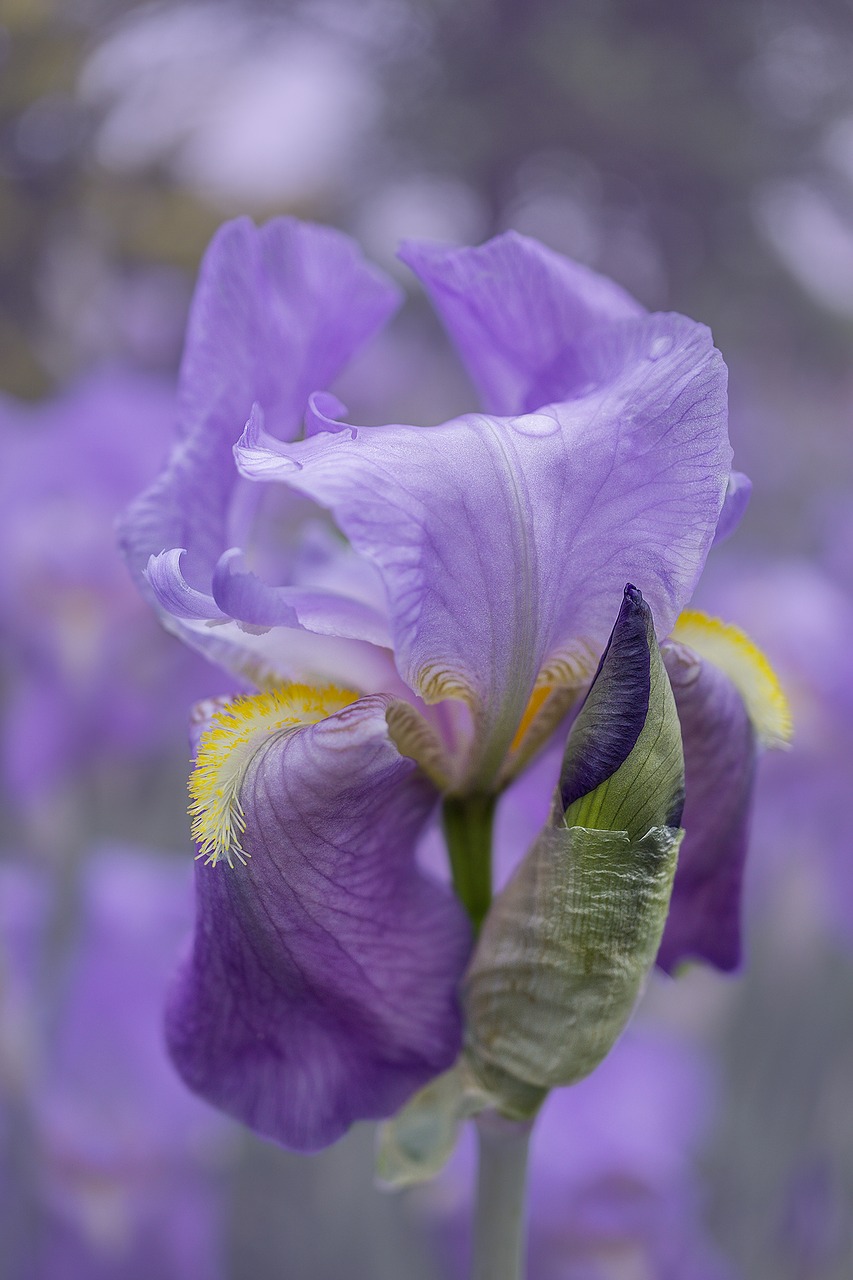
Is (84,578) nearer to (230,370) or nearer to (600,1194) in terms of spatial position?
(600,1194)

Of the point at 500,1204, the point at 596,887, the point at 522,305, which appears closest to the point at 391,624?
the point at 596,887

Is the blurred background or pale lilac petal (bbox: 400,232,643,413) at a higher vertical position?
pale lilac petal (bbox: 400,232,643,413)

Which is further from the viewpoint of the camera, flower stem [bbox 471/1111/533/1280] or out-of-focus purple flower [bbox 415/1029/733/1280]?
out-of-focus purple flower [bbox 415/1029/733/1280]

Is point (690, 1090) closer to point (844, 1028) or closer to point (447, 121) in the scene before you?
point (844, 1028)

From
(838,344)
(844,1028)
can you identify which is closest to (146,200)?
(844,1028)

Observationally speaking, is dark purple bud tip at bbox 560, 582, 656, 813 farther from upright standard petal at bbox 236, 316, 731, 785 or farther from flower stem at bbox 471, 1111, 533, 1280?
flower stem at bbox 471, 1111, 533, 1280

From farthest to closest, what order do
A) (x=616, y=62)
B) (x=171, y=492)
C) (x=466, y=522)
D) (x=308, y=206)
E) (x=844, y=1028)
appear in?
(x=616, y=62), (x=308, y=206), (x=844, y=1028), (x=171, y=492), (x=466, y=522)

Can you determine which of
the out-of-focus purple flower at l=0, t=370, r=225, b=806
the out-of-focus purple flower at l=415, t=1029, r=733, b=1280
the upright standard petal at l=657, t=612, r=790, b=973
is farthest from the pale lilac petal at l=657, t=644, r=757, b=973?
the out-of-focus purple flower at l=0, t=370, r=225, b=806

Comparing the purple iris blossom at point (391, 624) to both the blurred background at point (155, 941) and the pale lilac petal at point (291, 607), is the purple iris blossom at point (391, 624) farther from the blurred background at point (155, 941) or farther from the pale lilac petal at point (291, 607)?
the blurred background at point (155, 941)
